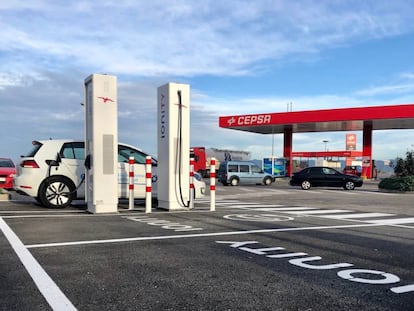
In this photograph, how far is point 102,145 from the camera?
10.6 m

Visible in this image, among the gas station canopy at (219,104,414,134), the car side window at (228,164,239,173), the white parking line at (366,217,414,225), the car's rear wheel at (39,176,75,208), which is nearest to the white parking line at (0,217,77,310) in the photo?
the car's rear wheel at (39,176,75,208)

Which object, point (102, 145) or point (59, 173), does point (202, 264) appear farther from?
point (59, 173)

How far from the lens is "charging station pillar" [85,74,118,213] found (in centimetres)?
1052

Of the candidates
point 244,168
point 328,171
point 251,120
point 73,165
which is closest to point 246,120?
point 251,120

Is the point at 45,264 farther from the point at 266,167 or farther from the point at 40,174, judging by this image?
the point at 266,167

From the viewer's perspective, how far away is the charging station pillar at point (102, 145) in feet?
34.5

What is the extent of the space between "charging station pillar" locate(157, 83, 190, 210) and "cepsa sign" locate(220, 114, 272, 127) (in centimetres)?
2812

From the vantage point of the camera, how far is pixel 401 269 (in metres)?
5.20

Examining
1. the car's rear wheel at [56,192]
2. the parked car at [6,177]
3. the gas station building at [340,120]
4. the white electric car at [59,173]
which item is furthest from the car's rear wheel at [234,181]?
the car's rear wheel at [56,192]

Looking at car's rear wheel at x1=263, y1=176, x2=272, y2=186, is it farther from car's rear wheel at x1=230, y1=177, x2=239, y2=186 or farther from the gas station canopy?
the gas station canopy

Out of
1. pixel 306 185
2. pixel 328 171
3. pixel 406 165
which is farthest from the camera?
pixel 406 165

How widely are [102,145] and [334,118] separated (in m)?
28.4

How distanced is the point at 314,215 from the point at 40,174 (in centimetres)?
703

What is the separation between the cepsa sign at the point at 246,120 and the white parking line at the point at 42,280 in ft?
111
